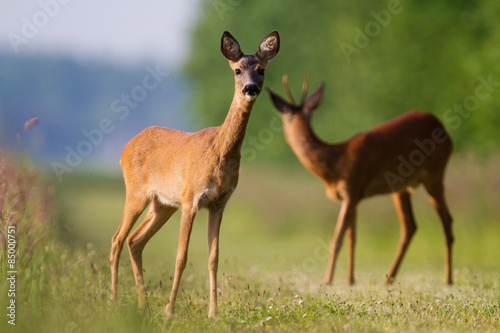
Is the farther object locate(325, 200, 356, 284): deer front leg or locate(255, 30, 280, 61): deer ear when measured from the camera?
locate(325, 200, 356, 284): deer front leg

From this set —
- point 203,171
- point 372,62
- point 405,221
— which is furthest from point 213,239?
point 372,62

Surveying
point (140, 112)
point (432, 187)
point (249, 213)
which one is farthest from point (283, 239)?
point (140, 112)

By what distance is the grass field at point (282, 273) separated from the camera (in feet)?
19.1

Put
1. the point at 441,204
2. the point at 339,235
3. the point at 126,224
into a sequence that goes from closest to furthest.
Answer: the point at 126,224 → the point at 339,235 → the point at 441,204

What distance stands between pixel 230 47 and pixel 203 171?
1098 mm

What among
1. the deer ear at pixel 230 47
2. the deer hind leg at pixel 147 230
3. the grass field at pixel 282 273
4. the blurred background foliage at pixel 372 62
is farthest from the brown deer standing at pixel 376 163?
the blurred background foliage at pixel 372 62

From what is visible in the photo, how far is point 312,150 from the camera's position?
9531 millimetres

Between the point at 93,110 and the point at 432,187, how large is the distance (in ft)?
348

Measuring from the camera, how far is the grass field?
19.1 ft

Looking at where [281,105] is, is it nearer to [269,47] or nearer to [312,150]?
[312,150]

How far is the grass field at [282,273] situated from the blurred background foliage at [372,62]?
1.58 m

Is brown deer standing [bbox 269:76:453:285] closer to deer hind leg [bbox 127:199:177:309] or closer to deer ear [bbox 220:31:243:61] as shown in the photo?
deer hind leg [bbox 127:199:177:309]

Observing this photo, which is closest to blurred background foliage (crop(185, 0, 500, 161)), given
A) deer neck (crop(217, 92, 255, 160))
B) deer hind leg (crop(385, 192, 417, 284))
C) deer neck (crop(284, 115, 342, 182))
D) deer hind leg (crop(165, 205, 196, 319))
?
deer hind leg (crop(385, 192, 417, 284))

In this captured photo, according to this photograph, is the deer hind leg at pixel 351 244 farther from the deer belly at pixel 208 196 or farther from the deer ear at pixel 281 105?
the deer belly at pixel 208 196
